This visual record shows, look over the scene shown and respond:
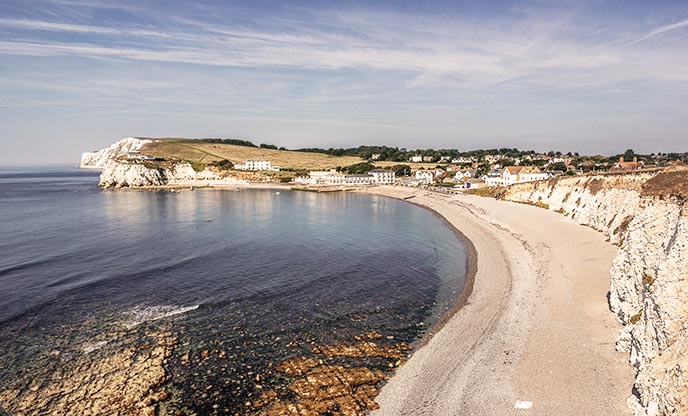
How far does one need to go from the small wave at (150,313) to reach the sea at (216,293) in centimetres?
12

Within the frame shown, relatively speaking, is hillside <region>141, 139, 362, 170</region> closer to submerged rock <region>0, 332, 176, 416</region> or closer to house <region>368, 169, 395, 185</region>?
house <region>368, 169, 395, 185</region>

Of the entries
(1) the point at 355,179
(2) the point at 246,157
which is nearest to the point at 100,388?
(1) the point at 355,179

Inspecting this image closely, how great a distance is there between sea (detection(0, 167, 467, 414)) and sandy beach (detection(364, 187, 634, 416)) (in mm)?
2065

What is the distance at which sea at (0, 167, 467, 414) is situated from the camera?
1873 centimetres

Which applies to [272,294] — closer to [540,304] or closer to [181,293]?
[181,293]

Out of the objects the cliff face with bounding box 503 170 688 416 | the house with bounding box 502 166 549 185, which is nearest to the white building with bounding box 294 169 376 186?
the house with bounding box 502 166 549 185

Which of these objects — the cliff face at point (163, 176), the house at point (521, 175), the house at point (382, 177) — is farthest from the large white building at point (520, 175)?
the cliff face at point (163, 176)

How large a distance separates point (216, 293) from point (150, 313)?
466 centimetres

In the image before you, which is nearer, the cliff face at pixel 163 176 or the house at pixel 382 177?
the cliff face at pixel 163 176

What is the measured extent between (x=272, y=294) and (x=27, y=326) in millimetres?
13868

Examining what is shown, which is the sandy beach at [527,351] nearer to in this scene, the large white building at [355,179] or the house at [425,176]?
the house at [425,176]

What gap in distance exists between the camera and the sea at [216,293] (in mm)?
18734

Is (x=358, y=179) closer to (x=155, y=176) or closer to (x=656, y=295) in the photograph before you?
(x=155, y=176)

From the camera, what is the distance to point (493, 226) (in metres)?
52.6
